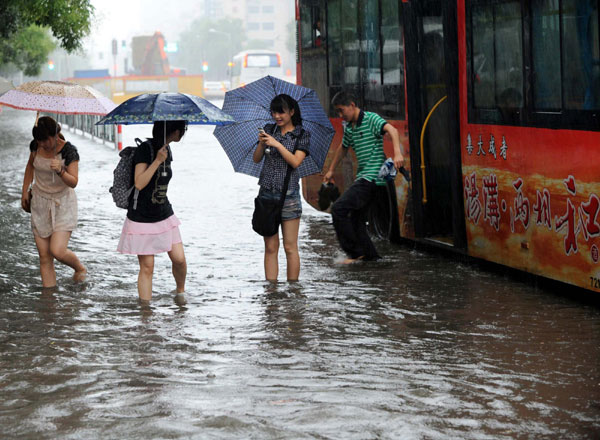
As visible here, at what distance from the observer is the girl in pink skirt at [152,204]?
839 cm

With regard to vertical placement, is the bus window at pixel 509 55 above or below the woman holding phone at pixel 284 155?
above

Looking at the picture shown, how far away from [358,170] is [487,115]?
5.45 ft

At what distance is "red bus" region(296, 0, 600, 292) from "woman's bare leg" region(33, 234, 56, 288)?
365 centimetres

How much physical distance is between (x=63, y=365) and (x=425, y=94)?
5.65m

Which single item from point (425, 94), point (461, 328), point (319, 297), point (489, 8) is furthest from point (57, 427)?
point (425, 94)

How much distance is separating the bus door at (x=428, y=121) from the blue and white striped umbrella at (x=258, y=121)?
1.60m

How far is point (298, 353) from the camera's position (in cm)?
721

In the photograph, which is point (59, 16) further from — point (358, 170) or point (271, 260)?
point (271, 260)

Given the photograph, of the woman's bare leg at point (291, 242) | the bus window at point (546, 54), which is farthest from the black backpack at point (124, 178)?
the bus window at point (546, 54)

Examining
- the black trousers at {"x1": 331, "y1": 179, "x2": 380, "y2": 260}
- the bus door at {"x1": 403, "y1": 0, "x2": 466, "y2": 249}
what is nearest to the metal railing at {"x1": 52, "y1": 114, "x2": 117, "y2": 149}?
the bus door at {"x1": 403, "y1": 0, "x2": 466, "y2": 249}

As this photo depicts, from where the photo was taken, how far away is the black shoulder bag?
9.37 metres

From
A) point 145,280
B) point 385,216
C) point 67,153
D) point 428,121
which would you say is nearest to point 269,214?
point 145,280

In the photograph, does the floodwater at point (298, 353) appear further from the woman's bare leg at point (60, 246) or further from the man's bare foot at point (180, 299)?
the woman's bare leg at point (60, 246)

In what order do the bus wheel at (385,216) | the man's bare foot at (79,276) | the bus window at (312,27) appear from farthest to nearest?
the bus window at (312,27), the bus wheel at (385,216), the man's bare foot at (79,276)
